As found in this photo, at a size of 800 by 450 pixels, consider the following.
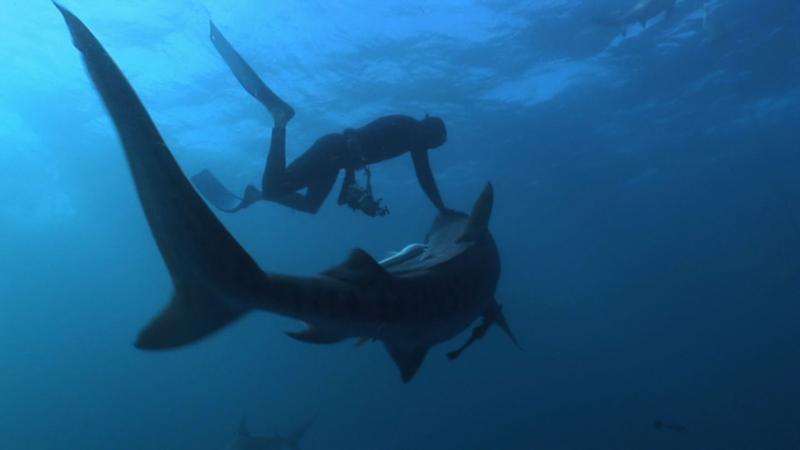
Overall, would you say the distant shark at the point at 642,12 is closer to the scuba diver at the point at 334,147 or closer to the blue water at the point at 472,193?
the blue water at the point at 472,193

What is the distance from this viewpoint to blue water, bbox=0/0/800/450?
19891mm

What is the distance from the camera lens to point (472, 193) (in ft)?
126

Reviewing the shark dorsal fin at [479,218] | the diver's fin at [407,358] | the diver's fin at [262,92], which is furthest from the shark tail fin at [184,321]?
the diver's fin at [262,92]

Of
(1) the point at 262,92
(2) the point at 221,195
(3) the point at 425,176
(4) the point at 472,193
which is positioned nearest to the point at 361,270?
(3) the point at 425,176

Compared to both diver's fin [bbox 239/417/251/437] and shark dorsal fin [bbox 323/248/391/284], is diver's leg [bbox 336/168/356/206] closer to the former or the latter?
shark dorsal fin [bbox 323/248/391/284]

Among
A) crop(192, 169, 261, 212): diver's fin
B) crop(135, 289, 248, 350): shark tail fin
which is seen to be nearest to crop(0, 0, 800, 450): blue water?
crop(135, 289, 248, 350): shark tail fin

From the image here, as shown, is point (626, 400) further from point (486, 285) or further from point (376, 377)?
point (486, 285)

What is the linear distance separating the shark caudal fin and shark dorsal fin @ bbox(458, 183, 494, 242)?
177 cm

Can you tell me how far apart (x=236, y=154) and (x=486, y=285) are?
95.6 ft

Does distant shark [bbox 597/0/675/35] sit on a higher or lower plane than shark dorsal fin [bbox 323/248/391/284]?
higher

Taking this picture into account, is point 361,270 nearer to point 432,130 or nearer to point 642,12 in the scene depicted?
point 432,130

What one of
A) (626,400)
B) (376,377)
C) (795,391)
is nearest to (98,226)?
(376,377)

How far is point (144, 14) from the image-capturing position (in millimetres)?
18047

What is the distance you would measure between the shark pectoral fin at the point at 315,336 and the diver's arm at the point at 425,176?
369 centimetres
